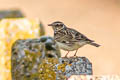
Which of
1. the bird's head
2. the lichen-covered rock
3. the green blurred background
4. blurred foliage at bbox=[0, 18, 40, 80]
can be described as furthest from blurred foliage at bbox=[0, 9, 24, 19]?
the lichen-covered rock

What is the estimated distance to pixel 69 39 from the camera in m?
9.21

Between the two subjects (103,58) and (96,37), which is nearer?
(103,58)

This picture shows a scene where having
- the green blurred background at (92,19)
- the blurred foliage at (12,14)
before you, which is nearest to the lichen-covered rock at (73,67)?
the green blurred background at (92,19)

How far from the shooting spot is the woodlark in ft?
29.6

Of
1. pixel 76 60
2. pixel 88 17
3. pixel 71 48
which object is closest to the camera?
pixel 76 60

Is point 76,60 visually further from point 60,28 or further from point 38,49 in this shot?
point 38,49

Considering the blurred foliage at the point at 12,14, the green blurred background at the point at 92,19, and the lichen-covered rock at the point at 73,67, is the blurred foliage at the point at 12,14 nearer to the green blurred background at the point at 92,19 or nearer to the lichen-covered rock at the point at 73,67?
the green blurred background at the point at 92,19

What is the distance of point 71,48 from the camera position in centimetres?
912

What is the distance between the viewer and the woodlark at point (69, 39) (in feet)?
29.6

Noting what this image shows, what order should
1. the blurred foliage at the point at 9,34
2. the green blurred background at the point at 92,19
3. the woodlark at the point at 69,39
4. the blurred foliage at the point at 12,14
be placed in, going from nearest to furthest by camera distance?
the woodlark at the point at 69,39 < the blurred foliage at the point at 9,34 < the green blurred background at the point at 92,19 < the blurred foliage at the point at 12,14

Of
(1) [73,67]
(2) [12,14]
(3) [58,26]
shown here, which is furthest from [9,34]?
(2) [12,14]

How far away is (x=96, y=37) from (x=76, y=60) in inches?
463

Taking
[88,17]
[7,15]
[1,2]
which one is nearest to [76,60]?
[7,15]

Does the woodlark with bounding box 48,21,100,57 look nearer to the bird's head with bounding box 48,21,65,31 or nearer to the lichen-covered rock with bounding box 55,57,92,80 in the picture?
the bird's head with bounding box 48,21,65,31
